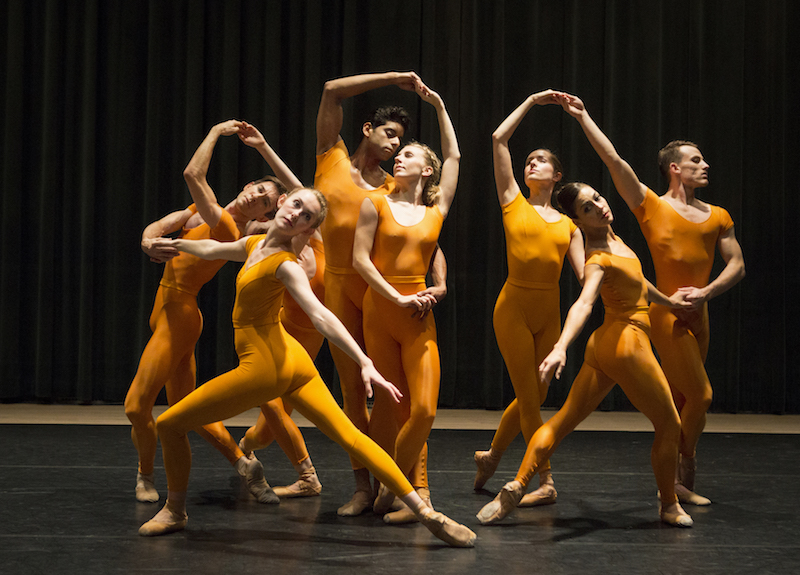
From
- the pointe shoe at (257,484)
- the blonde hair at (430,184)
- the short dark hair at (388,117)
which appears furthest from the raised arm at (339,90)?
the pointe shoe at (257,484)

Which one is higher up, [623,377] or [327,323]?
[327,323]

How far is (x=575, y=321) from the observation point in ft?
9.58

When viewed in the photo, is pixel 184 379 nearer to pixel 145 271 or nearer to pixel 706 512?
pixel 706 512

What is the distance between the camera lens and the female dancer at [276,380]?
2.70m

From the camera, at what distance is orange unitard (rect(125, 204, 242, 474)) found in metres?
3.34

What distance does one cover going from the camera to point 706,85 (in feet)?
20.0

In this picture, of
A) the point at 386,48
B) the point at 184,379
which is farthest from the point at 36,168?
the point at 184,379

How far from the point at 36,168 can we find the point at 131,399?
3.46m

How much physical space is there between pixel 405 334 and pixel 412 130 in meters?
3.34

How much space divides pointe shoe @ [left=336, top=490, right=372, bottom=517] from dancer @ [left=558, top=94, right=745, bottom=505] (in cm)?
132

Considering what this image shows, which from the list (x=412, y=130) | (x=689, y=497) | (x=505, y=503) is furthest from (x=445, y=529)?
(x=412, y=130)

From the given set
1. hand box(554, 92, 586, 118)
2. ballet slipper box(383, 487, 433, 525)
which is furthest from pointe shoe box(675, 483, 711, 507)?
hand box(554, 92, 586, 118)

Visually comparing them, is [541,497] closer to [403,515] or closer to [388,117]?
Result: [403,515]

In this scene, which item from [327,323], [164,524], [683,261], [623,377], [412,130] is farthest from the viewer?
[412,130]
